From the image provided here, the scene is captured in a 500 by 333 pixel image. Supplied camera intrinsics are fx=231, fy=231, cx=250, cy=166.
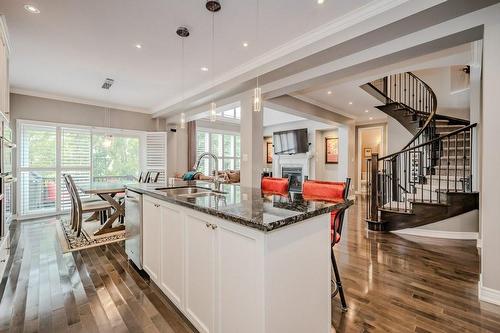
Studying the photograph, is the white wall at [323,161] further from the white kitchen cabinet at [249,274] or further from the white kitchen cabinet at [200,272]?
the white kitchen cabinet at [200,272]

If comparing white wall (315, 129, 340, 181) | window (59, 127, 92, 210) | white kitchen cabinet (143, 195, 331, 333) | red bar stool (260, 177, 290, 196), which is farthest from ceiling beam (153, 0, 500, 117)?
white wall (315, 129, 340, 181)

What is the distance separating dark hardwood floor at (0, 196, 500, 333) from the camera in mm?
1772

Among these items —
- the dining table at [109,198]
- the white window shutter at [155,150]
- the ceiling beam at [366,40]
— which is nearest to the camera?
the ceiling beam at [366,40]

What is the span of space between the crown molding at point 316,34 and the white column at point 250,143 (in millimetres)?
569

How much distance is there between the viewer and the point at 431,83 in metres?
6.60

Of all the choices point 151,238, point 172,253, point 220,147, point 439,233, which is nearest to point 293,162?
point 220,147

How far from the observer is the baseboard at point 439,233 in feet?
11.7

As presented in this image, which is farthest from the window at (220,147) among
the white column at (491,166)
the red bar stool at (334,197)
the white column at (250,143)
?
the white column at (491,166)

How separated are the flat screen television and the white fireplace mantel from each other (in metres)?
0.21

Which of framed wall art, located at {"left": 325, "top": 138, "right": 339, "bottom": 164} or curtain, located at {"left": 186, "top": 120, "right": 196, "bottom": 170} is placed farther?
framed wall art, located at {"left": 325, "top": 138, "right": 339, "bottom": 164}

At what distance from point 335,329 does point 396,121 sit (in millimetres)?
6487

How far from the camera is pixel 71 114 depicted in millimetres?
5754

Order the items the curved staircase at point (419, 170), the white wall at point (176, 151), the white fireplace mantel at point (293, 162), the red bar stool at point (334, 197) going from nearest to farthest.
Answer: the red bar stool at point (334, 197) < the curved staircase at point (419, 170) < the white wall at point (176, 151) < the white fireplace mantel at point (293, 162)

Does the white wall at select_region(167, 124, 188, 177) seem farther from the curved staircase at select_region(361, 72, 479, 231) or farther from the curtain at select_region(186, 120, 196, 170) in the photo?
the curved staircase at select_region(361, 72, 479, 231)
